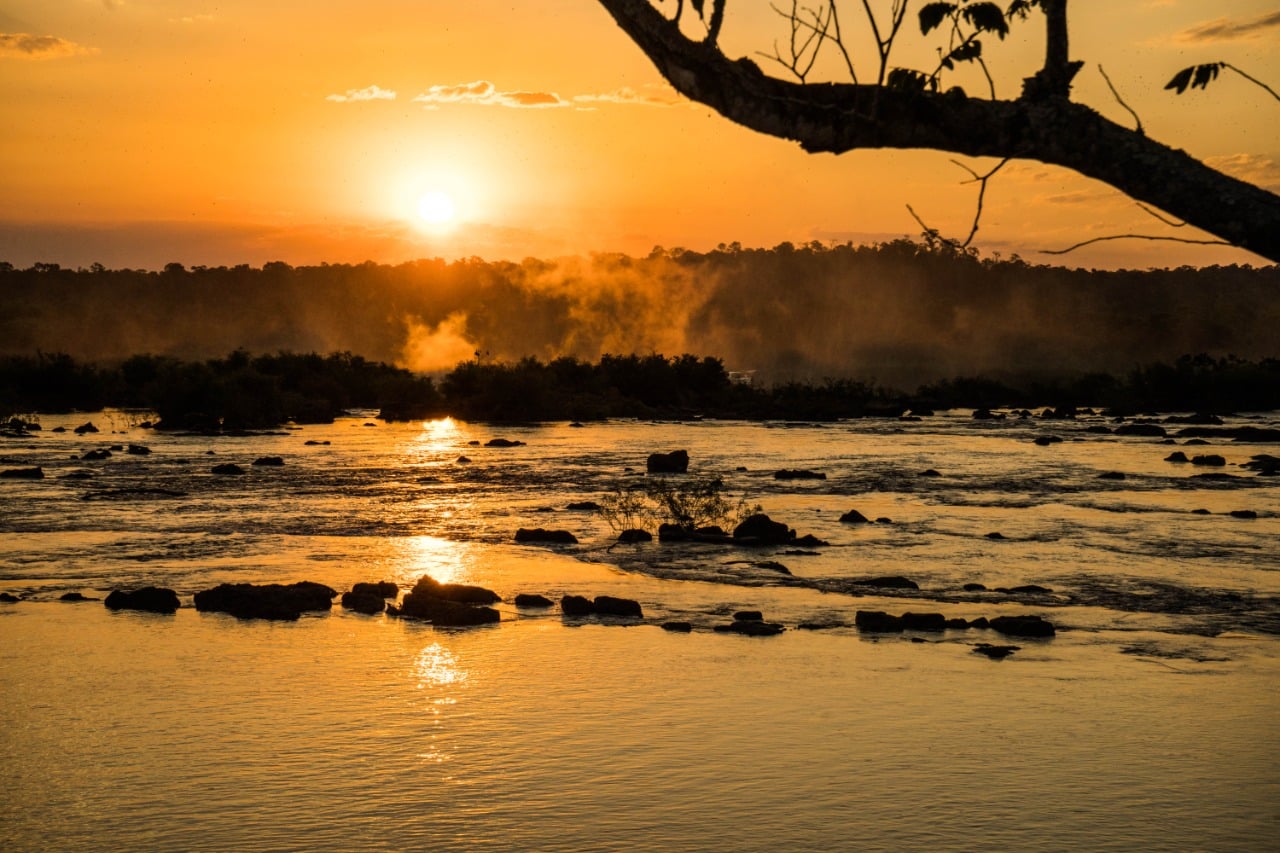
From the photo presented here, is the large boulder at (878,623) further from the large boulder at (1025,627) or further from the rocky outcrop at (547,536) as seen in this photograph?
the rocky outcrop at (547,536)

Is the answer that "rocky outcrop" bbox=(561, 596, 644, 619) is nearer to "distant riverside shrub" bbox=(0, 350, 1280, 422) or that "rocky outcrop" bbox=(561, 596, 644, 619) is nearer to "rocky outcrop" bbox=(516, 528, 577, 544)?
"rocky outcrop" bbox=(516, 528, 577, 544)

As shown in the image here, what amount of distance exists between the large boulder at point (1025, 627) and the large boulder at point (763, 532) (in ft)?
25.3

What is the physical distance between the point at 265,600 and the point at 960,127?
510 inches

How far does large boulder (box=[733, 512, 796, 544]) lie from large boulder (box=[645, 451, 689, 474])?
13317 mm

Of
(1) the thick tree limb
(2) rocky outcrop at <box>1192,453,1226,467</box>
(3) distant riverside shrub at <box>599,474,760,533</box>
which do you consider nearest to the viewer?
(1) the thick tree limb

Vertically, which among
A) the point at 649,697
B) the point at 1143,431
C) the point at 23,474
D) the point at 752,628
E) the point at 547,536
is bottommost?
the point at 649,697

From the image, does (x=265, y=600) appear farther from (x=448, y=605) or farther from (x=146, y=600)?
(x=448, y=605)

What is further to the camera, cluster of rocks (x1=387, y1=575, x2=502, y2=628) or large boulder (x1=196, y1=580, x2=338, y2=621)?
large boulder (x1=196, y1=580, x2=338, y2=621)

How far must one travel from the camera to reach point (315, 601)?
17.1m

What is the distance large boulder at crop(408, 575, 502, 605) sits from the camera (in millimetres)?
17203

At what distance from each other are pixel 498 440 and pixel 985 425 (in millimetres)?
25618

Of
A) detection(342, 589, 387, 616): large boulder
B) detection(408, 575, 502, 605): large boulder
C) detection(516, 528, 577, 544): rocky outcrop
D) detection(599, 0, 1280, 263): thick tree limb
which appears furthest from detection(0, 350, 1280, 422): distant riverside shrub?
detection(599, 0, 1280, 263): thick tree limb

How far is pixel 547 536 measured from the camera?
78.3ft

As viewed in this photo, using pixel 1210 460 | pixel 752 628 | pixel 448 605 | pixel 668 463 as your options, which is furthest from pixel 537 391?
pixel 752 628
